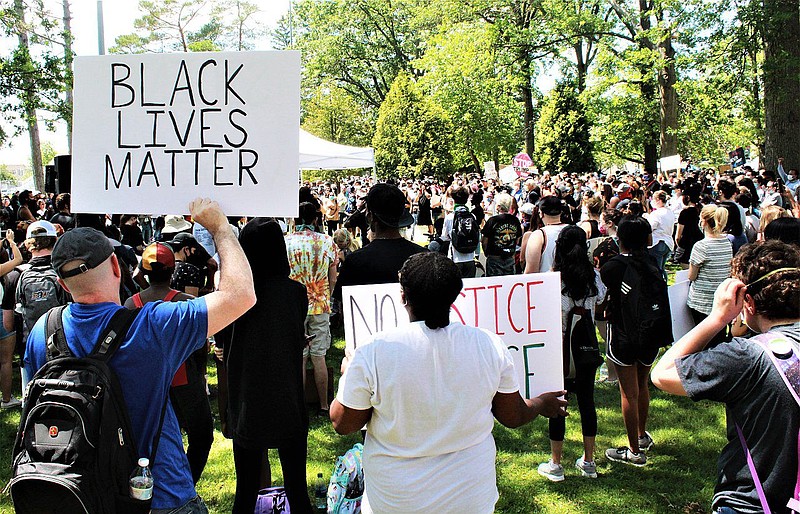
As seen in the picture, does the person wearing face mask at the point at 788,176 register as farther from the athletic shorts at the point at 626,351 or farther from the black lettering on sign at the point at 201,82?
the black lettering on sign at the point at 201,82

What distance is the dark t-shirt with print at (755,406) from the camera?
A: 222cm

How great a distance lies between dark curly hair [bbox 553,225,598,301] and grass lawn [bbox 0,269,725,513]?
1394 mm

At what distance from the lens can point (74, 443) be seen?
1.97m

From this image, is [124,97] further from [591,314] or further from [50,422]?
[591,314]

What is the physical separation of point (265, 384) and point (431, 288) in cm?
153

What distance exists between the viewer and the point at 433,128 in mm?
38594

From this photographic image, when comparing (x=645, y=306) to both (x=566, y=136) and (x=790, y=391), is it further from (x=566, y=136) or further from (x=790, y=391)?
(x=566, y=136)

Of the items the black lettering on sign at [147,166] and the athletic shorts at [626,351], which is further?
the athletic shorts at [626,351]

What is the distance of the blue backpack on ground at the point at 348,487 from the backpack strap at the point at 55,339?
200cm

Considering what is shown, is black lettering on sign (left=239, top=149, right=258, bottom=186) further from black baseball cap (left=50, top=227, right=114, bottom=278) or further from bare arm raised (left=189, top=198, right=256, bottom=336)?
black baseball cap (left=50, top=227, right=114, bottom=278)

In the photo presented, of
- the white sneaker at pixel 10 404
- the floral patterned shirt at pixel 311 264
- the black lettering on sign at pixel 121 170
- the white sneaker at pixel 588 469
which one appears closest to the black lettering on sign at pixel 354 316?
the black lettering on sign at pixel 121 170

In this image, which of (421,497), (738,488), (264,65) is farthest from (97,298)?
(738,488)

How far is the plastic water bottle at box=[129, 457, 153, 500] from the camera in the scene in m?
2.11

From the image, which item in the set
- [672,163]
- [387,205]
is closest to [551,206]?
[387,205]
